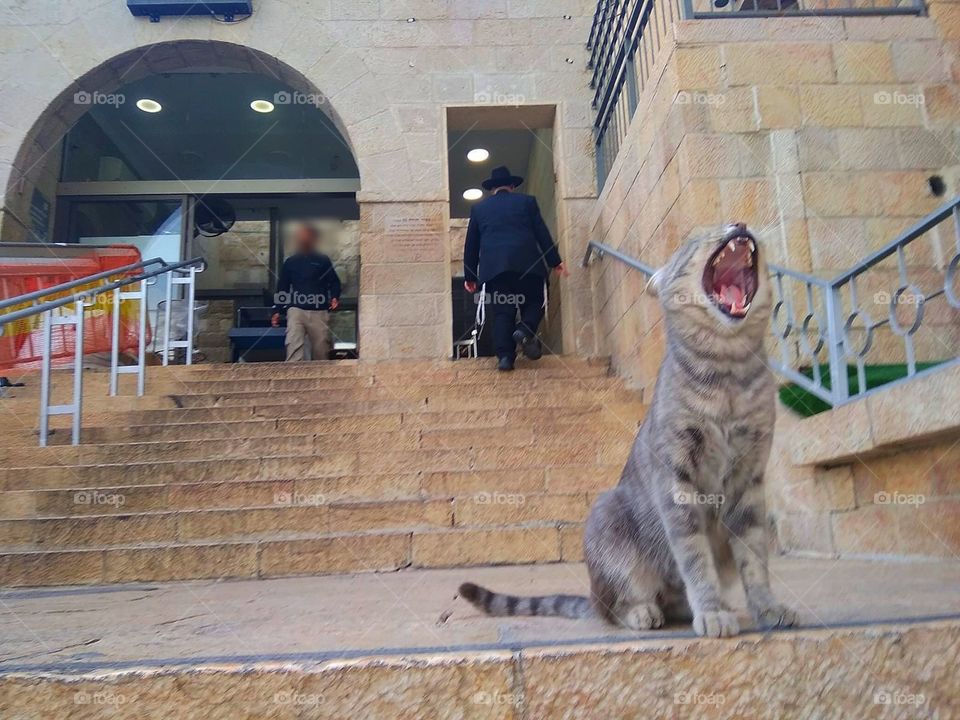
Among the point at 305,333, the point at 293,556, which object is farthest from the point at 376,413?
the point at 305,333

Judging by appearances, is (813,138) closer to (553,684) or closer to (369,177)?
(553,684)

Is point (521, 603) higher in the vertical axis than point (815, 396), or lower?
lower

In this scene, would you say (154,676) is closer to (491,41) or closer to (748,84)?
(748,84)

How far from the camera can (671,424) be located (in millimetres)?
1829

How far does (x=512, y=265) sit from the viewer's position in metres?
6.23

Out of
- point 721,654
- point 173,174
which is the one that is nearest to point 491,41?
point 173,174

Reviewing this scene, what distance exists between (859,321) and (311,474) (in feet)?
11.6

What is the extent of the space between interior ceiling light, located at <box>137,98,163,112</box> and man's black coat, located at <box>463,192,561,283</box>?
6.22 meters

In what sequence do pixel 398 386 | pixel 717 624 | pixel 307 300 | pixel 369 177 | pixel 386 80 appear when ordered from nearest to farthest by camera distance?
pixel 717 624, pixel 398 386, pixel 307 300, pixel 369 177, pixel 386 80

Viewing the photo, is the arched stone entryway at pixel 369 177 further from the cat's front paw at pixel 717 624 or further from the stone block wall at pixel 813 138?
the cat's front paw at pixel 717 624

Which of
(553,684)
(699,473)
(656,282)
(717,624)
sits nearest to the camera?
(553,684)

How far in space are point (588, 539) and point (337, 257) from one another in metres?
11.5

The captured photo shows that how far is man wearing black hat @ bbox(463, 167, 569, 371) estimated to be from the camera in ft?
20.5

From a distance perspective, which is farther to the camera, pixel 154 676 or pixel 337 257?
pixel 337 257
